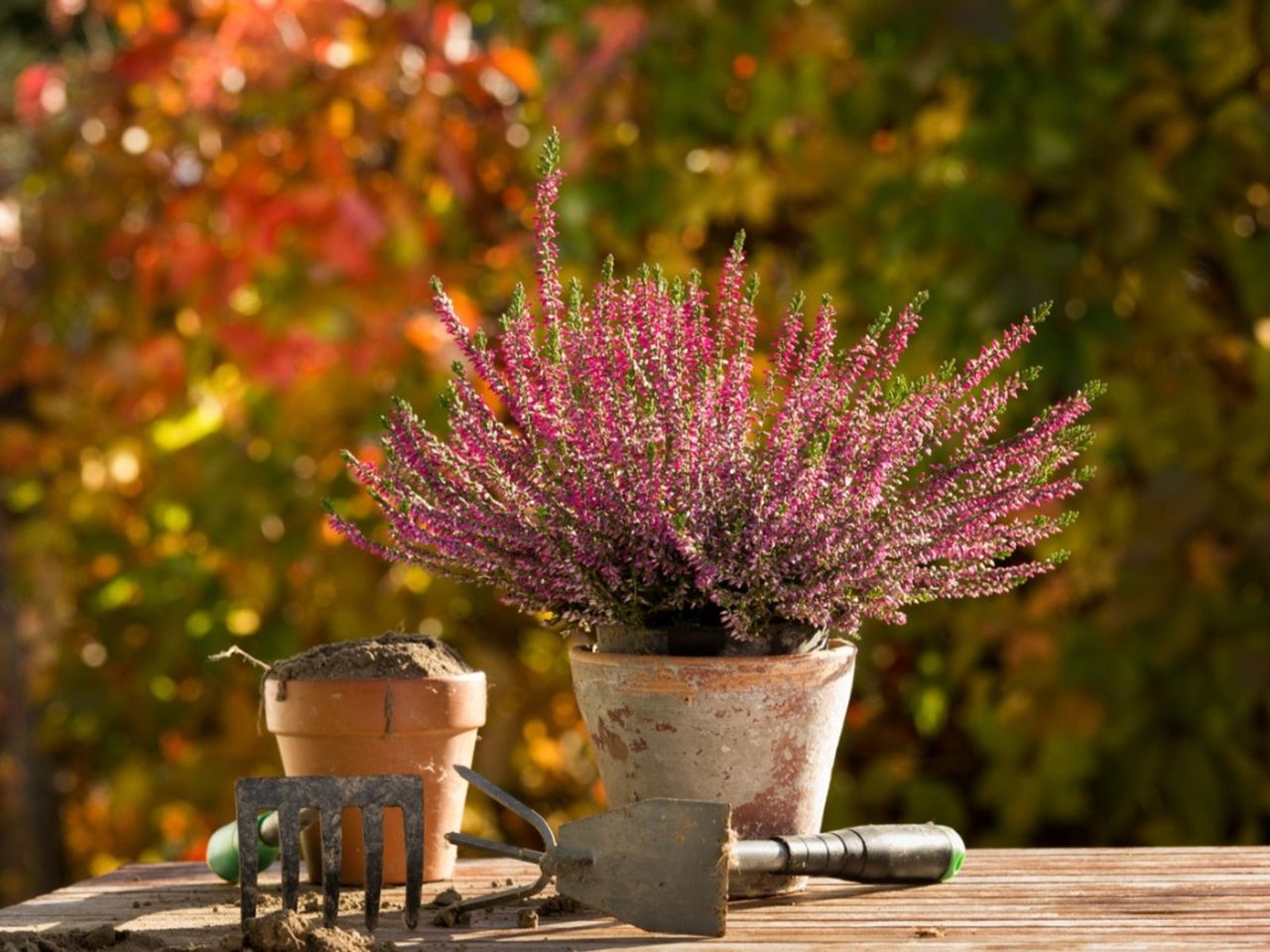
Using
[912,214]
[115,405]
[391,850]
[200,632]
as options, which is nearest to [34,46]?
[115,405]

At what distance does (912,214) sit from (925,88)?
0.75 ft

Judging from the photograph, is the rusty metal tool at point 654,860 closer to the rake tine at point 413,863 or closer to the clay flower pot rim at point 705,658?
the rake tine at point 413,863

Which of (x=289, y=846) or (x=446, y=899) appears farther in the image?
(x=446, y=899)

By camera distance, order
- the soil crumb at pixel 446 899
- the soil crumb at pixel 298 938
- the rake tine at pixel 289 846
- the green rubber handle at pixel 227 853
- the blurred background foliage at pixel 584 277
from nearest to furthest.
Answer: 1. the soil crumb at pixel 298 938
2. the rake tine at pixel 289 846
3. the soil crumb at pixel 446 899
4. the green rubber handle at pixel 227 853
5. the blurred background foliage at pixel 584 277

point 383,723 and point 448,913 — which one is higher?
point 383,723

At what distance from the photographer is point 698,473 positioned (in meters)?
1.43

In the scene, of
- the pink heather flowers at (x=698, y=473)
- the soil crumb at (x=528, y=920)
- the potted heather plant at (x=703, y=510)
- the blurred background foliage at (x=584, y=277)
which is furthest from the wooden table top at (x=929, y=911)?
the blurred background foliage at (x=584, y=277)

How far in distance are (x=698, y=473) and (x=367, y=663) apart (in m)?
0.41

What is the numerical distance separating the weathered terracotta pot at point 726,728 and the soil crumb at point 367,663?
0.17 m

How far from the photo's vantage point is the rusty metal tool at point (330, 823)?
1.41 m

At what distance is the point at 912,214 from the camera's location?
3.04 meters

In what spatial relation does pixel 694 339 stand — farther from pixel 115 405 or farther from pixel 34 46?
pixel 34 46

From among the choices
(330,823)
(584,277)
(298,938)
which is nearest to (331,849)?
(330,823)

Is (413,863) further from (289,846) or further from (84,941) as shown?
(84,941)
